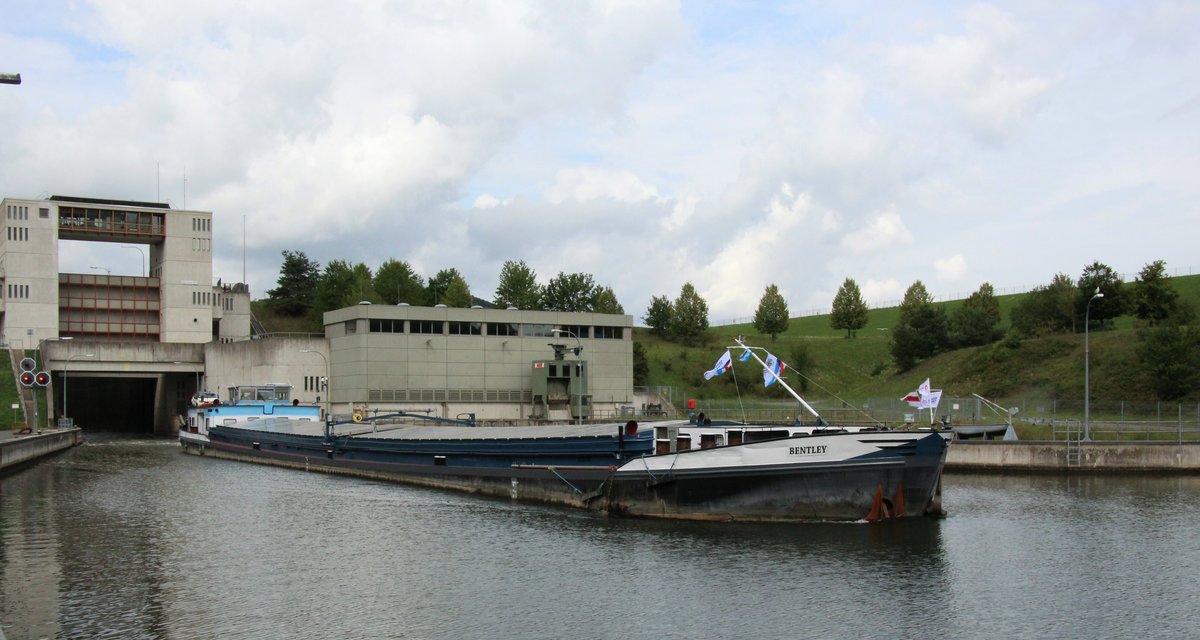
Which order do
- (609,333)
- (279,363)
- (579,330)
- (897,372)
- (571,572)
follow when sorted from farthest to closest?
(897,372), (609,333), (579,330), (279,363), (571,572)

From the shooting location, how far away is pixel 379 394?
300ft

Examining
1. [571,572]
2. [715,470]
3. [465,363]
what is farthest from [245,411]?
[571,572]

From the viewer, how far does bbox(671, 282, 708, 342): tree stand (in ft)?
449

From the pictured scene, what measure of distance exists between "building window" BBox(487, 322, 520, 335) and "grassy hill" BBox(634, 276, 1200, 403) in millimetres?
21735

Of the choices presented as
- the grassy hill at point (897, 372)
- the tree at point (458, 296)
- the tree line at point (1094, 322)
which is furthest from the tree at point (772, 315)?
the tree at point (458, 296)

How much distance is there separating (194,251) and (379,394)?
34189 millimetres

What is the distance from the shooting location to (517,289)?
459 feet

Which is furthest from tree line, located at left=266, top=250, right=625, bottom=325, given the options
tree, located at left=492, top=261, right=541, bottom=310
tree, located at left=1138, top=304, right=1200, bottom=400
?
tree, located at left=1138, top=304, right=1200, bottom=400

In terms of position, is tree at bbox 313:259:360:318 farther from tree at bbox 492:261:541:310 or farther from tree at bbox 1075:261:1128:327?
tree at bbox 1075:261:1128:327

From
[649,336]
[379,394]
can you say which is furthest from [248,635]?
[649,336]

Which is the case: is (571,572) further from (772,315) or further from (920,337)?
(772,315)

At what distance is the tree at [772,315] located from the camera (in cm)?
14400

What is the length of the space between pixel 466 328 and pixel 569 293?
48750 millimetres

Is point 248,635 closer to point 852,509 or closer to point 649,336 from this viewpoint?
point 852,509
